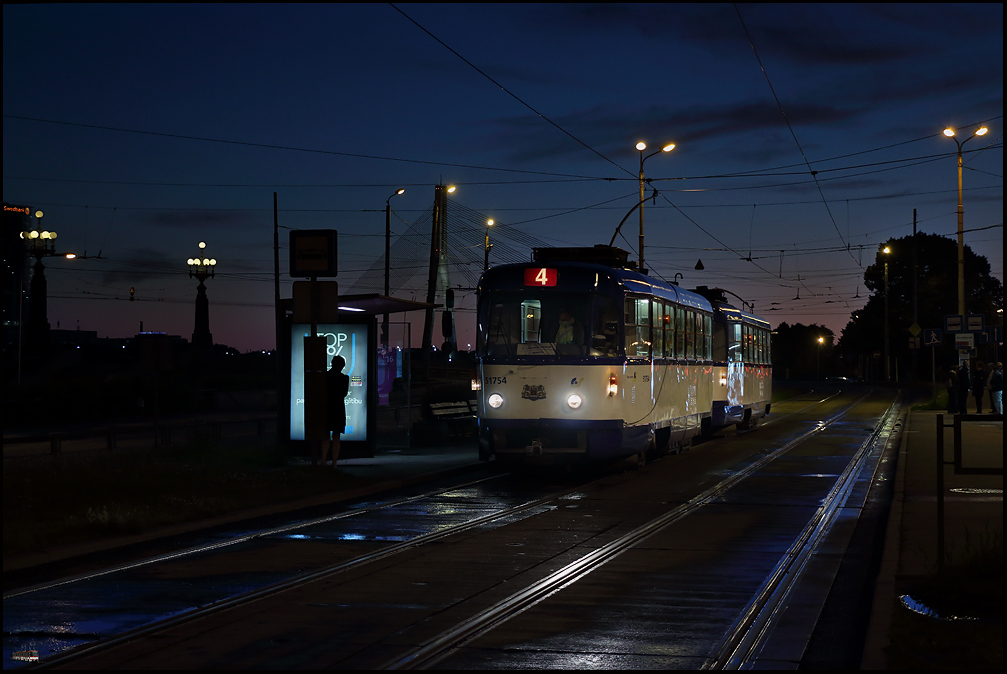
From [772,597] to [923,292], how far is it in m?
89.9

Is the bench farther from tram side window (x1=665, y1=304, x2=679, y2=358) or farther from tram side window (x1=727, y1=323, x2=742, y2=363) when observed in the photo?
tram side window (x1=727, y1=323, x2=742, y2=363)

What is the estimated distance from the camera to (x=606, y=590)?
896cm

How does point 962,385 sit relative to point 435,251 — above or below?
below

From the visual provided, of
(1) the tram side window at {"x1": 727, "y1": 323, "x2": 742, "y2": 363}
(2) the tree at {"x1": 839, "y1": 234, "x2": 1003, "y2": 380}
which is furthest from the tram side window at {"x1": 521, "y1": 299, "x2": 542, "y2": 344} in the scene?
(2) the tree at {"x1": 839, "y1": 234, "x2": 1003, "y2": 380}

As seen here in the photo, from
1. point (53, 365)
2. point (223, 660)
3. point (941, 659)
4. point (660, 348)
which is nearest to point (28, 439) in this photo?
point (660, 348)

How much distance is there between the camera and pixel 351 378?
2053cm

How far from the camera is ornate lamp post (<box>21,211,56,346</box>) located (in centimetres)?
6619

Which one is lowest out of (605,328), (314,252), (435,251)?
(605,328)

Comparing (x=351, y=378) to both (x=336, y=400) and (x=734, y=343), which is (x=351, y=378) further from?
(x=734, y=343)

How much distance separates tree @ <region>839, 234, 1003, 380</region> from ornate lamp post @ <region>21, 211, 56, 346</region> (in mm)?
61629

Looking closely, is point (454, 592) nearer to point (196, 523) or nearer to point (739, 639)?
point (739, 639)

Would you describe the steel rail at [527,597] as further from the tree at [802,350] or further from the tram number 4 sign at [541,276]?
the tree at [802,350]

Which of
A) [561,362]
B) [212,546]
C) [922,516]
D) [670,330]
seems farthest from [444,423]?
[212,546]

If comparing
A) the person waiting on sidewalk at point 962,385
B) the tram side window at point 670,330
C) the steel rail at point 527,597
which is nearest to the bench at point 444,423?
the tram side window at point 670,330
